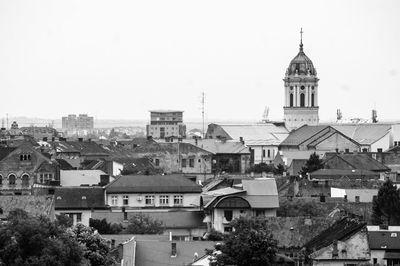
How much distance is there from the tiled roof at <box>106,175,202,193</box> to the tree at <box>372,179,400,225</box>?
11.4 m

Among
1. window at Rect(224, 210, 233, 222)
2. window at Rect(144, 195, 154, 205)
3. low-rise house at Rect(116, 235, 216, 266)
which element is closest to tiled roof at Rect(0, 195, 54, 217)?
window at Rect(224, 210, 233, 222)

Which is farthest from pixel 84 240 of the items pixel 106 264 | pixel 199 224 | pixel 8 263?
pixel 199 224

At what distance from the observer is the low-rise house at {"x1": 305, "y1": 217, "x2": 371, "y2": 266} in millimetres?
77125

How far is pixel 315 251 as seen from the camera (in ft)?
255

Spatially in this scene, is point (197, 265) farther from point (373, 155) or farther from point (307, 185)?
point (373, 155)

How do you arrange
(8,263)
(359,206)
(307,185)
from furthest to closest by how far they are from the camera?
(307,185) → (359,206) → (8,263)

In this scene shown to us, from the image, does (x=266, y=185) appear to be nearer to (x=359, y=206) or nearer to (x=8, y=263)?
(x=359, y=206)

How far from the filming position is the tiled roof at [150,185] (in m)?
109


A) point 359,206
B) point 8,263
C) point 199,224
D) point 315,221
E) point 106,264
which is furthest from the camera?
point 359,206

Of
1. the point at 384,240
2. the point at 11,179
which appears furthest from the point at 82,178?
the point at 384,240

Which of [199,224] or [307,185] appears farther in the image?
[307,185]

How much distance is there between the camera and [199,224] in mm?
99625

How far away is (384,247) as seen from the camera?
260ft

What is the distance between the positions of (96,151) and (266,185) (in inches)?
2714
